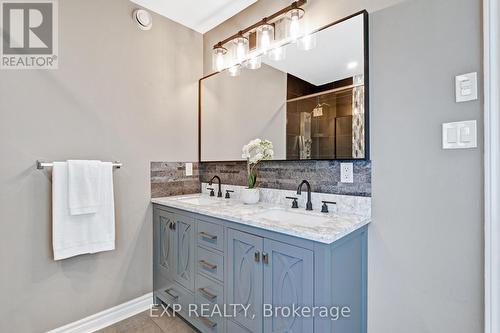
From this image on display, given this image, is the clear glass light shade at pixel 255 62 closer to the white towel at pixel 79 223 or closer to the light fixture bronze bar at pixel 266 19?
the light fixture bronze bar at pixel 266 19

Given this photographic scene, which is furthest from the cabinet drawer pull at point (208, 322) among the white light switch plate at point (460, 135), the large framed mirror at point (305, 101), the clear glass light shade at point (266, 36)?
Answer: the clear glass light shade at point (266, 36)

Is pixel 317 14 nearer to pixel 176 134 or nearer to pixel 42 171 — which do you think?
pixel 176 134

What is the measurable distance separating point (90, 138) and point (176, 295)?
1335 millimetres

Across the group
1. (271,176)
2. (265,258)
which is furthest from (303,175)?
(265,258)

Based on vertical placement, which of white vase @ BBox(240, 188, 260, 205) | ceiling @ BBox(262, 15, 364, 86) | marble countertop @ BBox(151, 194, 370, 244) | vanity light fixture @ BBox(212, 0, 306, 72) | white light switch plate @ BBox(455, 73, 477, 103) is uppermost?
vanity light fixture @ BBox(212, 0, 306, 72)

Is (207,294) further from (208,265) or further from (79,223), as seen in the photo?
(79,223)

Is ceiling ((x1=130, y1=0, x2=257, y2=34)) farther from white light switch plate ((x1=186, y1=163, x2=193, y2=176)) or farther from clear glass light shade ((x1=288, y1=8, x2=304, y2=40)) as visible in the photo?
white light switch plate ((x1=186, y1=163, x2=193, y2=176))

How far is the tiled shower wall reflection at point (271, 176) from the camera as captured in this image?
149 cm

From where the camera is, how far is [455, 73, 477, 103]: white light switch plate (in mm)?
1093

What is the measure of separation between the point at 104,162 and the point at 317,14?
5.95 ft

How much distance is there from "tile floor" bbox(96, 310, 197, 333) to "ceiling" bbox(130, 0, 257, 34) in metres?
2.54

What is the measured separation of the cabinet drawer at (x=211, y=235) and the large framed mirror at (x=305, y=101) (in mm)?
690

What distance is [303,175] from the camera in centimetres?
177

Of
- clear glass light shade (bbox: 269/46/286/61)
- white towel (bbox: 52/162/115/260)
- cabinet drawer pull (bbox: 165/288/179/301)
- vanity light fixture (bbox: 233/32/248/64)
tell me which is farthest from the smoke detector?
cabinet drawer pull (bbox: 165/288/179/301)
